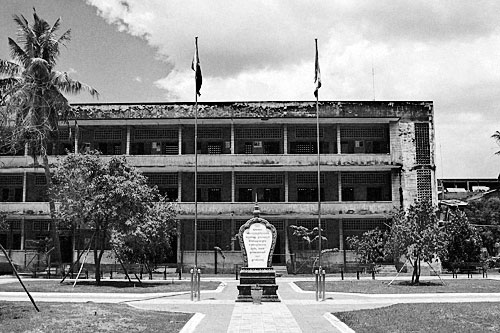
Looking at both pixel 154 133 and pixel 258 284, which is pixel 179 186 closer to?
pixel 154 133

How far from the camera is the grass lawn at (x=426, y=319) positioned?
42.6 ft

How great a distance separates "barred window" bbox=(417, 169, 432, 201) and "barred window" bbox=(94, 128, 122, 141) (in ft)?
77.1

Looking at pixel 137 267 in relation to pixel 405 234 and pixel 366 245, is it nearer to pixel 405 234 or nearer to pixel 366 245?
pixel 366 245

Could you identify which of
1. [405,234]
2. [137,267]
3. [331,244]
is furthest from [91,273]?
[405,234]

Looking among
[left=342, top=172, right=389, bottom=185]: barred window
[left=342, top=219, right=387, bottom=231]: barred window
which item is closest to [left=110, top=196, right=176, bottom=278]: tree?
[left=342, top=219, right=387, bottom=231]: barred window

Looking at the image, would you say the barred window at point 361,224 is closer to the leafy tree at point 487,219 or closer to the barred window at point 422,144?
the barred window at point 422,144

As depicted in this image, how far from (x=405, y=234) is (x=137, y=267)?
19.1 metres

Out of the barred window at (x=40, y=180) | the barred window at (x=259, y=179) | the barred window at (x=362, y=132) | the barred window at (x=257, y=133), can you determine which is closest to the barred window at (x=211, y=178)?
the barred window at (x=259, y=179)

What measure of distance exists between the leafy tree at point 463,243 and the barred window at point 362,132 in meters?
8.87

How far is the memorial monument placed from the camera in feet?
65.9

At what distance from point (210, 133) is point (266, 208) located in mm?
7897

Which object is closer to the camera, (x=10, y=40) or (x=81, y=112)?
(x=10, y=40)

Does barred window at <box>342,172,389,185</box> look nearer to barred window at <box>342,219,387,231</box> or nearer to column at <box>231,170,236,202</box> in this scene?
barred window at <box>342,219,387,231</box>

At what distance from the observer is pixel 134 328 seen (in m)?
12.9
